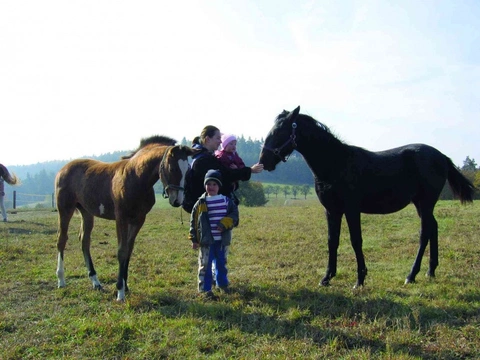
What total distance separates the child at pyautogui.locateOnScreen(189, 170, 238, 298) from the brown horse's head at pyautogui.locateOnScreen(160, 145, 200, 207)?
1.14 ft

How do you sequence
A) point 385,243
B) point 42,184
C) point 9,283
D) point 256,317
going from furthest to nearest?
point 42,184
point 385,243
point 9,283
point 256,317

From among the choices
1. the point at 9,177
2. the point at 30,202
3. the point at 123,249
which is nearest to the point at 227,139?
the point at 123,249

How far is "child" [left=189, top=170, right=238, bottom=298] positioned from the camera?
5.40 m

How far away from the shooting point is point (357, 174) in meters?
5.80

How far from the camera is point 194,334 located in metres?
4.19

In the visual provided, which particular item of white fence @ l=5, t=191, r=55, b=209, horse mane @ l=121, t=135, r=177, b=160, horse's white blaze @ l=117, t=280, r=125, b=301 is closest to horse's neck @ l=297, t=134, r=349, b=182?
horse mane @ l=121, t=135, r=177, b=160

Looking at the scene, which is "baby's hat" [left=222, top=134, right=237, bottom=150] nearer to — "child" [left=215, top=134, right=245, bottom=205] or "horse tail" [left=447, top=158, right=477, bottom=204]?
"child" [left=215, top=134, right=245, bottom=205]

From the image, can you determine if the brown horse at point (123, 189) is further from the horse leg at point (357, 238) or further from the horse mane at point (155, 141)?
the horse leg at point (357, 238)

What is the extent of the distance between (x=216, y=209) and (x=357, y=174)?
88.8 inches

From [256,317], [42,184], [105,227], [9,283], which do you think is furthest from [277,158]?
[42,184]

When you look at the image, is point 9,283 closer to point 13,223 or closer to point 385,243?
point 385,243

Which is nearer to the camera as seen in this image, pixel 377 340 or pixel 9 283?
pixel 377 340

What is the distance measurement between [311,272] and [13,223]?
1282 centimetres

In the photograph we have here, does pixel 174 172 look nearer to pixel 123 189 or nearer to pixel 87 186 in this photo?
pixel 123 189
